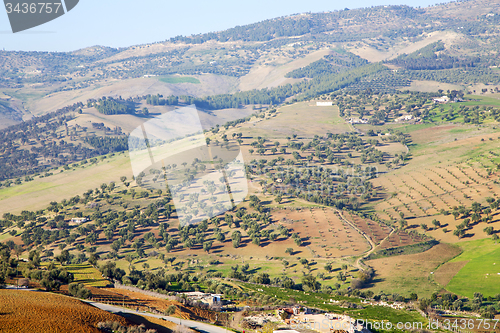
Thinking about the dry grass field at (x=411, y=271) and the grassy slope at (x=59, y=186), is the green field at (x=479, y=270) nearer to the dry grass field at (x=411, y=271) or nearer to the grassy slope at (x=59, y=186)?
the dry grass field at (x=411, y=271)

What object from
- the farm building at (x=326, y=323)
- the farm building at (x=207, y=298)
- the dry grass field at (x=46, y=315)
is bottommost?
the farm building at (x=207, y=298)

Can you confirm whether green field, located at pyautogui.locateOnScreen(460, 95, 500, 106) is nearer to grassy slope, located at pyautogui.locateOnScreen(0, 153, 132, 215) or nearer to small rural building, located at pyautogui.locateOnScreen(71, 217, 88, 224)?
grassy slope, located at pyautogui.locateOnScreen(0, 153, 132, 215)

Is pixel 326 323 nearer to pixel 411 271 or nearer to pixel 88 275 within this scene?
pixel 88 275

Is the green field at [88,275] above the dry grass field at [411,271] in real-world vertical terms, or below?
above

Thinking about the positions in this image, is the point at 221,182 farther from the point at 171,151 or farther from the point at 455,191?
the point at 455,191

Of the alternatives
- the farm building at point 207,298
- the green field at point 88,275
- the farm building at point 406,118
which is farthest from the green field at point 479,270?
the farm building at point 406,118

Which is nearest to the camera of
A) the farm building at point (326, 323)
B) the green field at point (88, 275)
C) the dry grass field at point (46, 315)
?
the dry grass field at point (46, 315)

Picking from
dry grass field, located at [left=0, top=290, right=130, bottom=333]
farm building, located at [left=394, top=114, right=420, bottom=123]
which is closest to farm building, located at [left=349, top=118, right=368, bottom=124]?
farm building, located at [left=394, top=114, right=420, bottom=123]

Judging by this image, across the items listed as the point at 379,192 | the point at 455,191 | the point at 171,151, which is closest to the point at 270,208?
the point at 379,192
